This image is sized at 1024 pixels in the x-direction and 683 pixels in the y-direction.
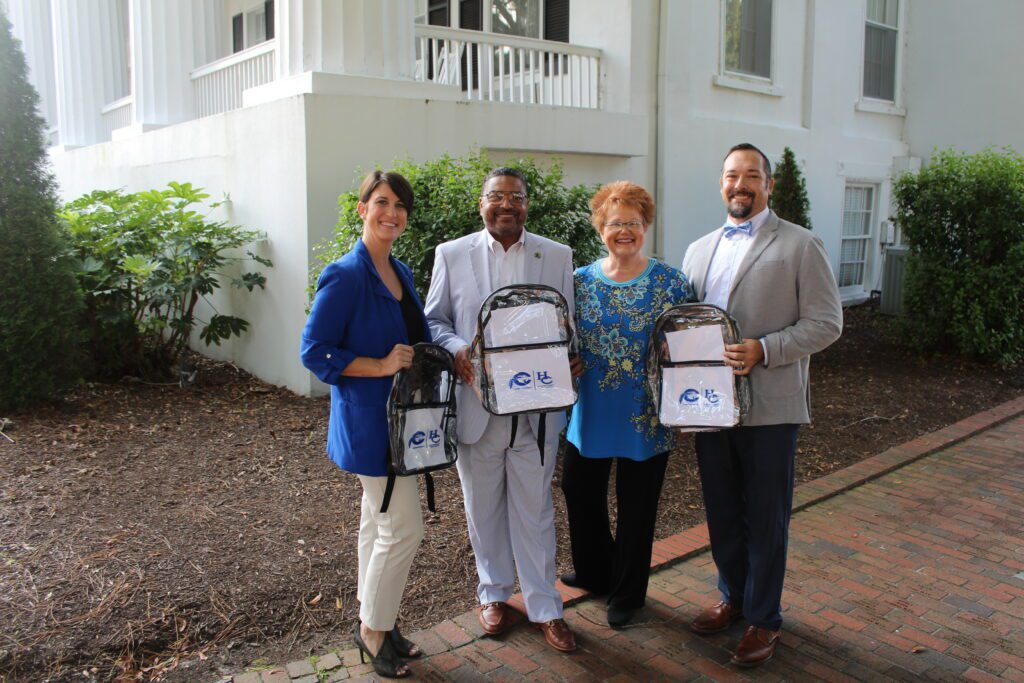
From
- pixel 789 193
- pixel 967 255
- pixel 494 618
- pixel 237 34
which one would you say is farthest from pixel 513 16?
pixel 494 618

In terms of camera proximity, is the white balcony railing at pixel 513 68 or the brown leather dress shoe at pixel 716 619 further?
the white balcony railing at pixel 513 68

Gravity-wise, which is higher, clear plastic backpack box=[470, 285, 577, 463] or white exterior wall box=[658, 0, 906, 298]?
white exterior wall box=[658, 0, 906, 298]

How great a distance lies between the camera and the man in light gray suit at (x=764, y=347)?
3.31m

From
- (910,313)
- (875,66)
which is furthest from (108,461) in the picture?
(875,66)

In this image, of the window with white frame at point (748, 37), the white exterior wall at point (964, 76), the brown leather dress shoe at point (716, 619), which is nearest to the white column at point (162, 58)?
the window with white frame at point (748, 37)

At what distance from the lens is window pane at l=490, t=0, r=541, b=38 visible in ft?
38.5

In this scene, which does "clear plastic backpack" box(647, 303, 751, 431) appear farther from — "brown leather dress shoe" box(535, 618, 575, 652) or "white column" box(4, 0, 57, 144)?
"white column" box(4, 0, 57, 144)

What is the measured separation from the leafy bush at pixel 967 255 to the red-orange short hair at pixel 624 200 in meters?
7.47

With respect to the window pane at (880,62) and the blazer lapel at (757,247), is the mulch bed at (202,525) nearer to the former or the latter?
the blazer lapel at (757,247)

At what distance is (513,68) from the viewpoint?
31.6ft

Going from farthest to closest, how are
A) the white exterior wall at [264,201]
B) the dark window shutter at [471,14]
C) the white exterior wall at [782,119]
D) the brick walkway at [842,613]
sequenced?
the dark window shutter at [471,14] → the white exterior wall at [782,119] → the white exterior wall at [264,201] → the brick walkway at [842,613]

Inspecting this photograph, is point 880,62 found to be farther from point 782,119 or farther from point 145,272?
point 145,272

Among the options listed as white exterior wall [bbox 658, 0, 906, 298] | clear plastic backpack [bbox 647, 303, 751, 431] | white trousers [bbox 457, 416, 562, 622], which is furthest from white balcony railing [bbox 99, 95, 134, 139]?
clear plastic backpack [bbox 647, 303, 751, 431]

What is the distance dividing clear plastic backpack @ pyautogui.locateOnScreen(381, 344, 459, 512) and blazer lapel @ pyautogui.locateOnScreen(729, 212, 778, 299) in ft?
4.03
